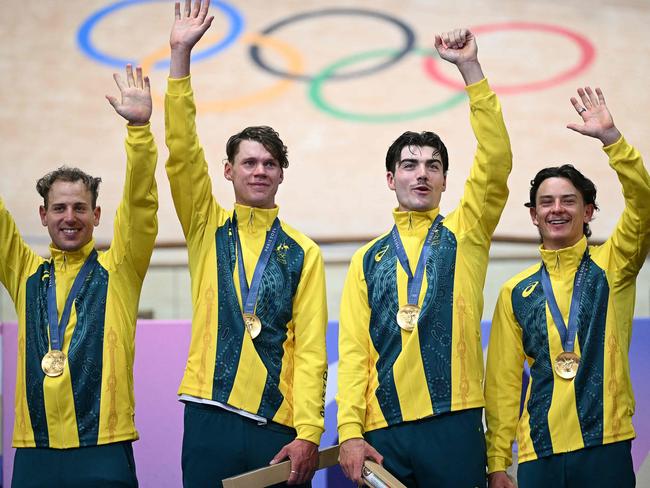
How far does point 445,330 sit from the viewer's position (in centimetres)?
301

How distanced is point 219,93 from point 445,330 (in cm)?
663

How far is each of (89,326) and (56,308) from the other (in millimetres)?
126

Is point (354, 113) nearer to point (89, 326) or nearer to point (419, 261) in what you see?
point (419, 261)

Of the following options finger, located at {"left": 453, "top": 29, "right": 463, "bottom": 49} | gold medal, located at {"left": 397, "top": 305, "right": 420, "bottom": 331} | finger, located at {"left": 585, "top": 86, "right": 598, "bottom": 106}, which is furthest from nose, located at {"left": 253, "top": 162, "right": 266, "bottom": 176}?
finger, located at {"left": 585, "top": 86, "right": 598, "bottom": 106}

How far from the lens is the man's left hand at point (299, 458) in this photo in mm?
2875

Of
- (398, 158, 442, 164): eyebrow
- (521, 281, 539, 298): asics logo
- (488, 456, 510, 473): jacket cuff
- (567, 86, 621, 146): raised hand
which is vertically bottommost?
(488, 456, 510, 473): jacket cuff

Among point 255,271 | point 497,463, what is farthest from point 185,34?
point 497,463

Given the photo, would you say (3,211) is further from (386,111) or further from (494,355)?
(386,111)

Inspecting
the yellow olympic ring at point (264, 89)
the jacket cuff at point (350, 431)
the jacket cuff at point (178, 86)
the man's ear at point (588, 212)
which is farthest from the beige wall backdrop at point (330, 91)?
the jacket cuff at point (350, 431)

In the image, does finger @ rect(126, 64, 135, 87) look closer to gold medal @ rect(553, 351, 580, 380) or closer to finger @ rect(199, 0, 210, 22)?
finger @ rect(199, 0, 210, 22)

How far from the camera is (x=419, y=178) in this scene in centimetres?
318

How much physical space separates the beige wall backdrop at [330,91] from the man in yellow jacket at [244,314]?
4.80 metres

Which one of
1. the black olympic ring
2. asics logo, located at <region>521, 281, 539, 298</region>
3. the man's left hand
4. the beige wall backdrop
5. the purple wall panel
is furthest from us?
the black olympic ring

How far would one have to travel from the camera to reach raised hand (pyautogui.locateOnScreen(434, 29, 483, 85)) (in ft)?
10.2
